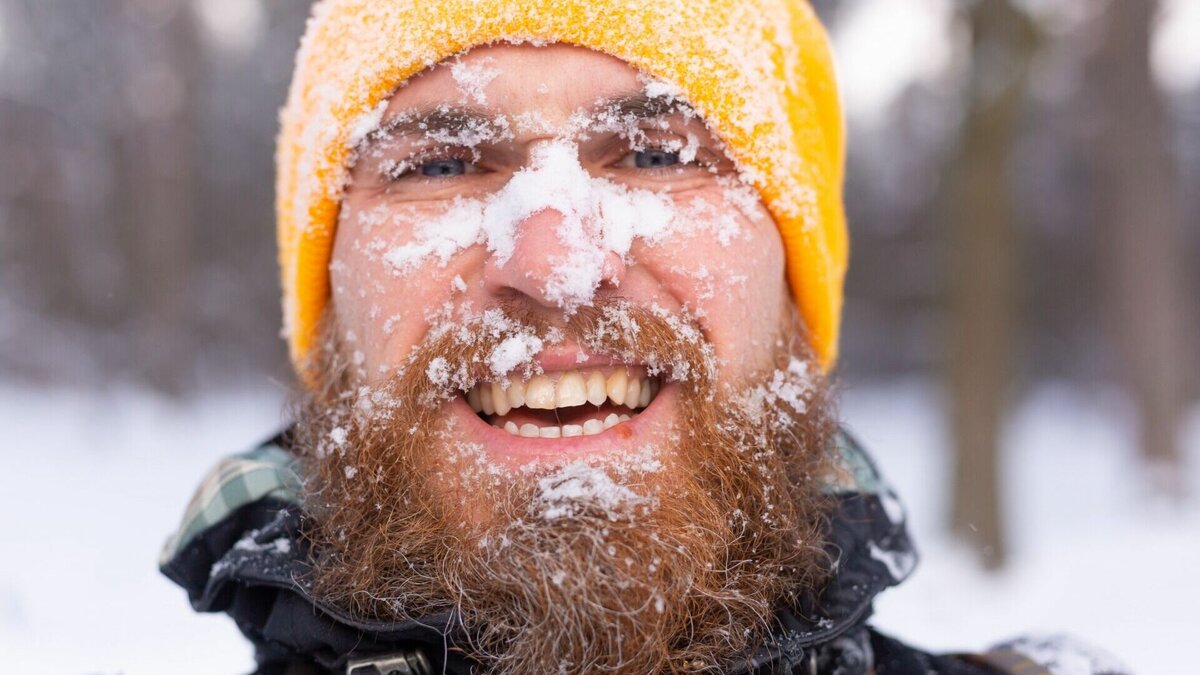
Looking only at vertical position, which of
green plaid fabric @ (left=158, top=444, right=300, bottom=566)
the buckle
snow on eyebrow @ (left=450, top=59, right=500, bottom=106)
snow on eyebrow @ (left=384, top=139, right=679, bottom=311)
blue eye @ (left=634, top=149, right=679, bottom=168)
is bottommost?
the buckle

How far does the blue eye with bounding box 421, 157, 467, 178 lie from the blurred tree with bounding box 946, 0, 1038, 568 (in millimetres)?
5795

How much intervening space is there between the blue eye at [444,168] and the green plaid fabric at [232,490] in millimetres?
665

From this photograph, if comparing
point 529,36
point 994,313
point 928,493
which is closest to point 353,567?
point 529,36

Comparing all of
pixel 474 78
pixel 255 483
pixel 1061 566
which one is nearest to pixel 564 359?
pixel 474 78

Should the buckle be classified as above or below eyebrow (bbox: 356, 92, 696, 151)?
below

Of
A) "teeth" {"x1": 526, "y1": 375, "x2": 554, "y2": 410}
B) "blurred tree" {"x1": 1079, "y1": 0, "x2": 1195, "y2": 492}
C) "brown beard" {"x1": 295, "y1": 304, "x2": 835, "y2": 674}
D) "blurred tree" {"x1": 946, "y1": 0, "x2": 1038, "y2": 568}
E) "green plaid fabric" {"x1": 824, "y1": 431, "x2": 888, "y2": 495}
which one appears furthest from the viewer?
"blurred tree" {"x1": 1079, "y1": 0, "x2": 1195, "y2": 492}

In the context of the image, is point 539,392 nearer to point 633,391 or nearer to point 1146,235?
point 633,391

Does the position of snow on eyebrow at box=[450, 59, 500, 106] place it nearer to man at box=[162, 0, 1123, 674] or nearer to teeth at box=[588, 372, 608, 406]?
man at box=[162, 0, 1123, 674]

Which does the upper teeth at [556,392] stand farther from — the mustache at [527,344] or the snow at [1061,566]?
the snow at [1061,566]

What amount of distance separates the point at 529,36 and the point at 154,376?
11.1m

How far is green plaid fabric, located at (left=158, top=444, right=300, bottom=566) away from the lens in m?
1.69

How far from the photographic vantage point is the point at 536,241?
1507 mm

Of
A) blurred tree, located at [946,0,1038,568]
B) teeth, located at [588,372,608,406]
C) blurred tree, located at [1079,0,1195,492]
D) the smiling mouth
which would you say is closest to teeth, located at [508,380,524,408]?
the smiling mouth

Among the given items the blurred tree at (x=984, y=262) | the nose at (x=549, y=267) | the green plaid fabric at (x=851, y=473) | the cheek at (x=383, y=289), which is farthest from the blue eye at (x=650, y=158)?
the blurred tree at (x=984, y=262)
